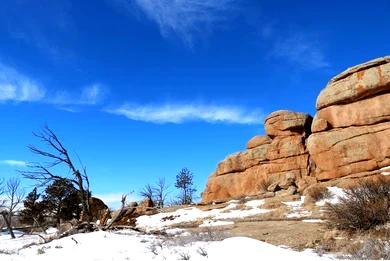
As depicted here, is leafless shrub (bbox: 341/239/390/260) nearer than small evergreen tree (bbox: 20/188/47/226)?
Yes

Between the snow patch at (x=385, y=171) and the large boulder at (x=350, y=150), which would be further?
the large boulder at (x=350, y=150)

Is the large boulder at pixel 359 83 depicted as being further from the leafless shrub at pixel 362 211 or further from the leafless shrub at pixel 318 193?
the leafless shrub at pixel 362 211

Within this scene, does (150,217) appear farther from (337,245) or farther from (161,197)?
(161,197)

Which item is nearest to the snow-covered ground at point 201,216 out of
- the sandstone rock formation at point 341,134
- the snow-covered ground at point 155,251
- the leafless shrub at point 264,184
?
the sandstone rock formation at point 341,134

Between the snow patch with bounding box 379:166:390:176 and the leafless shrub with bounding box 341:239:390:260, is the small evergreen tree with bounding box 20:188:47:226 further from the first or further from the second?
the leafless shrub with bounding box 341:239:390:260

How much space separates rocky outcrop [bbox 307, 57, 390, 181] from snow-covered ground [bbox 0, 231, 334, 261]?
2530cm

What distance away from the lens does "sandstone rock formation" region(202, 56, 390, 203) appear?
104ft

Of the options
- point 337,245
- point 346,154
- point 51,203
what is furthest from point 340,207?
point 51,203

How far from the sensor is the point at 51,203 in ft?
133

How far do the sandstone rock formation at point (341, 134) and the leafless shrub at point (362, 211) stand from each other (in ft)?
64.1

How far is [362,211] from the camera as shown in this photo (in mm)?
10906

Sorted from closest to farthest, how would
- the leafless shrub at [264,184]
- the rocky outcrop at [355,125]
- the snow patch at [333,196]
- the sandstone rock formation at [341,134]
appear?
the snow patch at [333,196] → the rocky outcrop at [355,125] → the sandstone rock formation at [341,134] → the leafless shrub at [264,184]

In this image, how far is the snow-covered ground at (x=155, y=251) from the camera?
22.6ft

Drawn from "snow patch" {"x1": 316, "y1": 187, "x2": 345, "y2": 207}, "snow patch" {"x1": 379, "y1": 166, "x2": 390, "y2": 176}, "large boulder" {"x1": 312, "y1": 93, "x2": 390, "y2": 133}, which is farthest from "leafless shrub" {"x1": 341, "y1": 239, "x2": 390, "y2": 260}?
"large boulder" {"x1": 312, "y1": 93, "x2": 390, "y2": 133}
